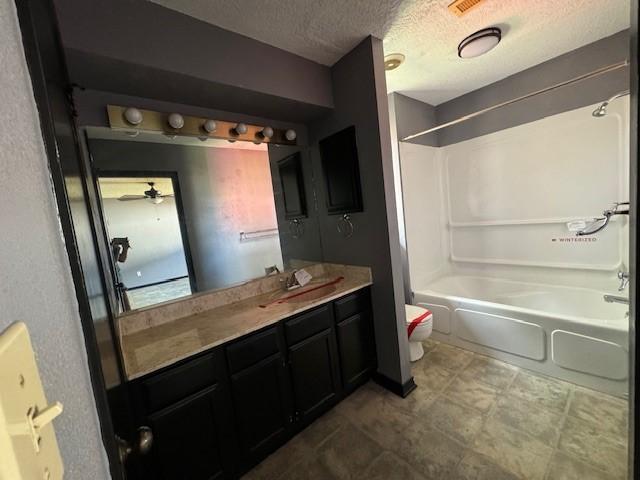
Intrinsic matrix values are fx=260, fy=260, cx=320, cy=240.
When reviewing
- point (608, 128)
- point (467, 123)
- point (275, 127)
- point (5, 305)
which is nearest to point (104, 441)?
point (5, 305)

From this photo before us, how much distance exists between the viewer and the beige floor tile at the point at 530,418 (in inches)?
60.5

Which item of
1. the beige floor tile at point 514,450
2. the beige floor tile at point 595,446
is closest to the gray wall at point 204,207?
the beige floor tile at point 514,450

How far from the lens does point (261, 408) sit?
148 cm

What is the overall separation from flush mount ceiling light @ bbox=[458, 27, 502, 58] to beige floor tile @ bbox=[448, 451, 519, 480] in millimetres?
2678

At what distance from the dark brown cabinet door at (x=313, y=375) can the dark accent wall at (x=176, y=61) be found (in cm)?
164

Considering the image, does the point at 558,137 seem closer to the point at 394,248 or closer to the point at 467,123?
the point at 467,123

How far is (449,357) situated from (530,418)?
2.43 ft

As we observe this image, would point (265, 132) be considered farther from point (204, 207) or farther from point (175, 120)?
point (204, 207)

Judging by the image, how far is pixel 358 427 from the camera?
1.71 meters

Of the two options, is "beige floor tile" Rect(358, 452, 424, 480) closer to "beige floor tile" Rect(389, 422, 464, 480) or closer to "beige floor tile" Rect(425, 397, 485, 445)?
"beige floor tile" Rect(389, 422, 464, 480)

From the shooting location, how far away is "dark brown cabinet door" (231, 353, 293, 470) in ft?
4.62

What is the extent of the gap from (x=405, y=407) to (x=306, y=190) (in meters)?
1.88

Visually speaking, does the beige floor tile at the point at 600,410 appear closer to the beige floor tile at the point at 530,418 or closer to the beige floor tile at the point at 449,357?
the beige floor tile at the point at 530,418

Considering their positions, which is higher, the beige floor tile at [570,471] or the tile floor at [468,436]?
the tile floor at [468,436]
